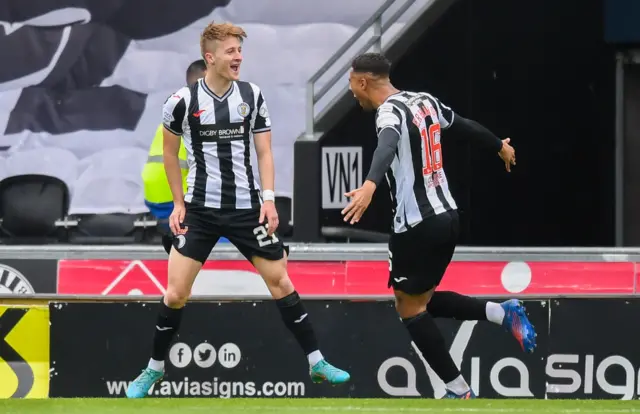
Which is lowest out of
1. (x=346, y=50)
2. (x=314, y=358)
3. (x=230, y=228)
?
(x=314, y=358)

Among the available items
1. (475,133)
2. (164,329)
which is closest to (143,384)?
(164,329)

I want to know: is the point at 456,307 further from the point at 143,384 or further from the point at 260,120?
the point at 143,384

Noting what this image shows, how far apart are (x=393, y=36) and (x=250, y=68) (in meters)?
1.39

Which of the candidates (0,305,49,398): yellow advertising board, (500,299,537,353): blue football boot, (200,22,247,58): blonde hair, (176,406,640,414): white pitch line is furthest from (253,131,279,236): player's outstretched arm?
(0,305,49,398): yellow advertising board

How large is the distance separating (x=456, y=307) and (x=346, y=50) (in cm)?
423

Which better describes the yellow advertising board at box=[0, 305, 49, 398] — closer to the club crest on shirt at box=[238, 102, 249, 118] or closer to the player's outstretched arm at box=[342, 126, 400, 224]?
the club crest on shirt at box=[238, 102, 249, 118]

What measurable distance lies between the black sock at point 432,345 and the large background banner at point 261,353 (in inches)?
49.3

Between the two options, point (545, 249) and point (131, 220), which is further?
point (131, 220)

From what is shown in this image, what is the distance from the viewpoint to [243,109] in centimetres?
809

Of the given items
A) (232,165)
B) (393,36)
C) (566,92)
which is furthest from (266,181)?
(566,92)

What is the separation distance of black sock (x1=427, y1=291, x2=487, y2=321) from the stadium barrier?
44.4 inches

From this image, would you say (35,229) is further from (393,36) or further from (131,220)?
(393,36)

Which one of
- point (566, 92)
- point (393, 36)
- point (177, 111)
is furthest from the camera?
point (566, 92)

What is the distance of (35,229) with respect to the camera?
41.2 ft
